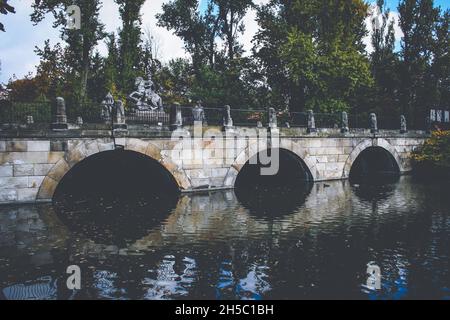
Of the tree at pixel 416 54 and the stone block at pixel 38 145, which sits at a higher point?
the tree at pixel 416 54

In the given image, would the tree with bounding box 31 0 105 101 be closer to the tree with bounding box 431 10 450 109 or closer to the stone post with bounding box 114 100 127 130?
the stone post with bounding box 114 100 127 130

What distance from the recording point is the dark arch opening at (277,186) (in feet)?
47.5

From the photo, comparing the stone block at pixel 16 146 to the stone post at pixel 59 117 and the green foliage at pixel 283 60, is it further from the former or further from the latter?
the green foliage at pixel 283 60

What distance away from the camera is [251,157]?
19.4m

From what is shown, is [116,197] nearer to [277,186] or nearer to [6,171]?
[6,171]

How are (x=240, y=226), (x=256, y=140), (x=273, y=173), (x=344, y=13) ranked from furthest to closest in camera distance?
1. (x=344, y=13)
2. (x=273, y=173)
3. (x=256, y=140)
4. (x=240, y=226)

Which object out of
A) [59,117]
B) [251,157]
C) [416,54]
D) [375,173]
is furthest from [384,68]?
[59,117]

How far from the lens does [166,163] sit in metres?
16.6

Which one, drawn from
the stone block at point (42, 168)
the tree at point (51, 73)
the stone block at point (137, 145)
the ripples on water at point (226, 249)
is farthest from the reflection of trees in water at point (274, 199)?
the tree at point (51, 73)

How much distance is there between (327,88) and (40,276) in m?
23.4

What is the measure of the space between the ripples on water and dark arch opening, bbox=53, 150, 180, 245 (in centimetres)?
9

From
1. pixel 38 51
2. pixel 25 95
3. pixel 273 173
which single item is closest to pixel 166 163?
pixel 273 173

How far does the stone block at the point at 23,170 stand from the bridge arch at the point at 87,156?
1.89ft

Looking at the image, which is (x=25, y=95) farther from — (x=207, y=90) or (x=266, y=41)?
(x=266, y=41)
